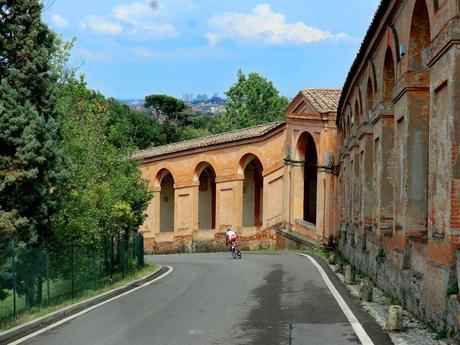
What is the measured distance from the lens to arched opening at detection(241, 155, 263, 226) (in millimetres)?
48000

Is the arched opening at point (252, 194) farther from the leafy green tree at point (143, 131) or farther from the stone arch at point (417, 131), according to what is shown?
the stone arch at point (417, 131)

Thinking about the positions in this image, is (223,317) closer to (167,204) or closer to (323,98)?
(323,98)

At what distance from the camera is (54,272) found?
55.6 ft

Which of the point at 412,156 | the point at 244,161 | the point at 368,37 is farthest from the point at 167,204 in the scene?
the point at 412,156

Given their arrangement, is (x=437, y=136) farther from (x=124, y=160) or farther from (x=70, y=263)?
(x=124, y=160)

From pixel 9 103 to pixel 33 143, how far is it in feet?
3.79

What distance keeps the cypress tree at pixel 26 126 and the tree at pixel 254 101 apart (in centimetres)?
5838

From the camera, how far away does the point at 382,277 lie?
16750 millimetres

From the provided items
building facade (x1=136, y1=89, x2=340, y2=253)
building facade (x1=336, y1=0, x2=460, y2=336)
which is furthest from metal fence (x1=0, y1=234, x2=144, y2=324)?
building facade (x1=136, y1=89, x2=340, y2=253)

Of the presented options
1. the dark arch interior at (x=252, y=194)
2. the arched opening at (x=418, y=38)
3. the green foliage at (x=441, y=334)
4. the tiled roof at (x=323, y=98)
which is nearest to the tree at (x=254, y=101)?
the dark arch interior at (x=252, y=194)

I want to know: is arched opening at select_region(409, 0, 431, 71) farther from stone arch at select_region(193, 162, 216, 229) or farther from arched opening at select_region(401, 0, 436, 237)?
stone arch at select_region(193, 162, 216, 229)

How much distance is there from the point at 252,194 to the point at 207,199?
4610 millimetres

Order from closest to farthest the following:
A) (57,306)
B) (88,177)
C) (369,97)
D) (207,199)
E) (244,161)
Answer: (57,306) → (88,177) → (369,97) → (244,161) → (207,199)

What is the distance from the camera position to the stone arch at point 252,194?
4788cm
